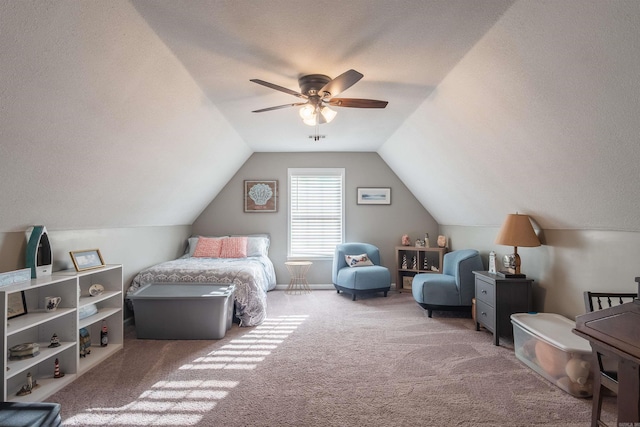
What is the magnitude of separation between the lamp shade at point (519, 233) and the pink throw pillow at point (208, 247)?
158 inches

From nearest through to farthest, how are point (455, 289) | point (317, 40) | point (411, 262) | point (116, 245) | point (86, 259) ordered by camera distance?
point (317, 40), point (86, 259), point (116, 245), point (455, 289), point (411, 262)

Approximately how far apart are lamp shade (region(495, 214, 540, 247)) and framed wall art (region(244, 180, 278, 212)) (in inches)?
151

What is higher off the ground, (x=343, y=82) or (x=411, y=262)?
(x=343, y=82)

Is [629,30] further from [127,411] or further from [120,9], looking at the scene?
[127,411]

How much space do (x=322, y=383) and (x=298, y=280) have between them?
11.5 feet

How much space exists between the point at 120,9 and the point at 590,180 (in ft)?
10.8

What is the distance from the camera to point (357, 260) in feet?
17.9

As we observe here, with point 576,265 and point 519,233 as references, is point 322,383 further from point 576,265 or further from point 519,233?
point 576,265

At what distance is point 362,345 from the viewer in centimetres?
335

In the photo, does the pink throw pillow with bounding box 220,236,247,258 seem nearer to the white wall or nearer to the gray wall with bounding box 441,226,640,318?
the white wall

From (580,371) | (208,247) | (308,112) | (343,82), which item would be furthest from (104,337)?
(580,371)

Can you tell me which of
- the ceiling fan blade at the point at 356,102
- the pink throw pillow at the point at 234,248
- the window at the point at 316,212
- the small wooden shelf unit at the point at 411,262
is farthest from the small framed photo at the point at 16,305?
the small wooden shelf unit at the point at 411,262

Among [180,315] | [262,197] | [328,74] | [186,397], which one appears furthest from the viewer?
[262,197]

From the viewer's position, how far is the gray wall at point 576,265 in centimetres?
252
